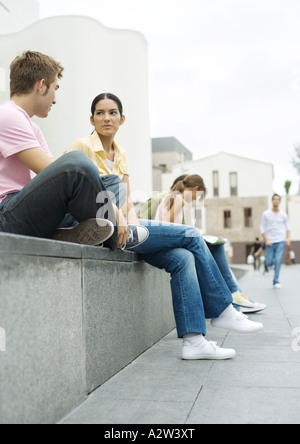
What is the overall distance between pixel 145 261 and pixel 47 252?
5.41 ft

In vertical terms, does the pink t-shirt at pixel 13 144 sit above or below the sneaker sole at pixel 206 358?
above

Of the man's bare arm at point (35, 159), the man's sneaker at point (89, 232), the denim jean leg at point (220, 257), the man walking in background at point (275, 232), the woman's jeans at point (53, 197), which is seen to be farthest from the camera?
the man walking in background at point (275, 232)

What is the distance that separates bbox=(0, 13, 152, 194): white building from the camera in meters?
28.8

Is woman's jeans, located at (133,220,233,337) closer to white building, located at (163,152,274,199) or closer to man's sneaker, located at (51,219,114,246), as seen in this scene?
man's sneaker, located at (51,219,114,246)

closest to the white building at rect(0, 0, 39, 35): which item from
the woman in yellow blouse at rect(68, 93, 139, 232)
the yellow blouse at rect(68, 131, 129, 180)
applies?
the woman in yellow blouse at rect(68, 93, 139, 232)

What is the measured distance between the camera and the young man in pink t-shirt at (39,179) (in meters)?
2.44

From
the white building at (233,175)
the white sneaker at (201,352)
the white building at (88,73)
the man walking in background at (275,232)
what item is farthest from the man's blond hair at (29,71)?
the white building at (233,175)

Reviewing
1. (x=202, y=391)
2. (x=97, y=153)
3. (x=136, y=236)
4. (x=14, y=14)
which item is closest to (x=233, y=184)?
(x=14, y=14)

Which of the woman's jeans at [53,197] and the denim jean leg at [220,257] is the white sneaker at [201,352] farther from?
the denim jean leg at [220,257]

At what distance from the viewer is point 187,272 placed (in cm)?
333

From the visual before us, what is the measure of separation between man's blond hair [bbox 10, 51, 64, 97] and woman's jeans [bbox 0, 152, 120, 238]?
573 millimetres

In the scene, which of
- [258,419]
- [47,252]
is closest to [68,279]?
[47,252]

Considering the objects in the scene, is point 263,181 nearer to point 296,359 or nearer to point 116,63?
point 116,63

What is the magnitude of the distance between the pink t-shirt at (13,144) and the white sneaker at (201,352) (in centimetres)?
149
